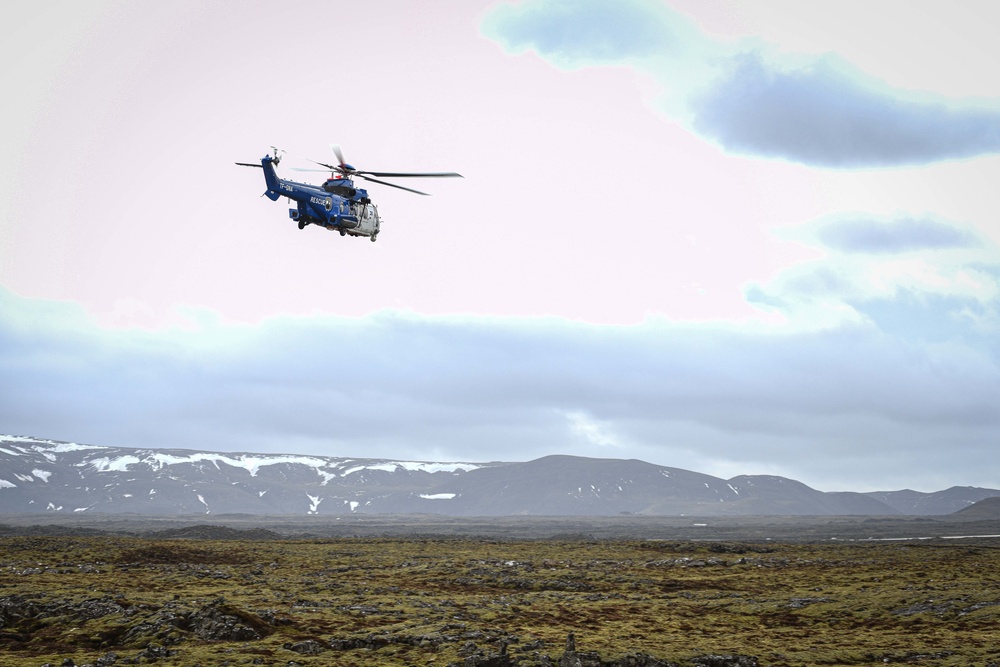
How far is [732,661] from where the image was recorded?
121 feet

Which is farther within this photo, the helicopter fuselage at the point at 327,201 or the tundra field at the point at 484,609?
the helicopter fuselage at the point at 327,201

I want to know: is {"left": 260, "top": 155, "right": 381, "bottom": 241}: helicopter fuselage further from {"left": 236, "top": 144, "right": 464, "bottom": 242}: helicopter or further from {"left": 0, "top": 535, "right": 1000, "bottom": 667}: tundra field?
{"left": 0, "top": 535, "right": 1000, "bottom": 667}: tundra field

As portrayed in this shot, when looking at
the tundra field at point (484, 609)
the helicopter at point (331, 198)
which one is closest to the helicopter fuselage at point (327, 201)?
the helicopter at point (331, 198)

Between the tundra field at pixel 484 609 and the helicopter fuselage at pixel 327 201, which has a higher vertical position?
the helicopter fuselage at pixel 327 201

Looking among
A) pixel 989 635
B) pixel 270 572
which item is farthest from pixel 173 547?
pixel 989 635

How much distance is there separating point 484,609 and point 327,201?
3050 cm

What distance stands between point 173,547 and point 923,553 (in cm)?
8553

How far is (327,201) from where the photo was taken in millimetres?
56625

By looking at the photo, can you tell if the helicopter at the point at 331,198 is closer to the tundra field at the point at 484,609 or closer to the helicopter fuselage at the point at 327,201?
the helicopter fuselage at the point at 327,201

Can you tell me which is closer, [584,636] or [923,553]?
[584,636]

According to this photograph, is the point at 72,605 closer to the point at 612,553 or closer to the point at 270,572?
the point at 270,572

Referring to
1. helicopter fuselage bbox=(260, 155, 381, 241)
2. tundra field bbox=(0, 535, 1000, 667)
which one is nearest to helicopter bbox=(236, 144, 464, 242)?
helicopter fuselage bbox=(260, 155, 381, 241)

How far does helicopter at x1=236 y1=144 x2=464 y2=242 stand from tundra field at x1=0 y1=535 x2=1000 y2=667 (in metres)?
26.6

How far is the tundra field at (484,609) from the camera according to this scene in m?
37.5
